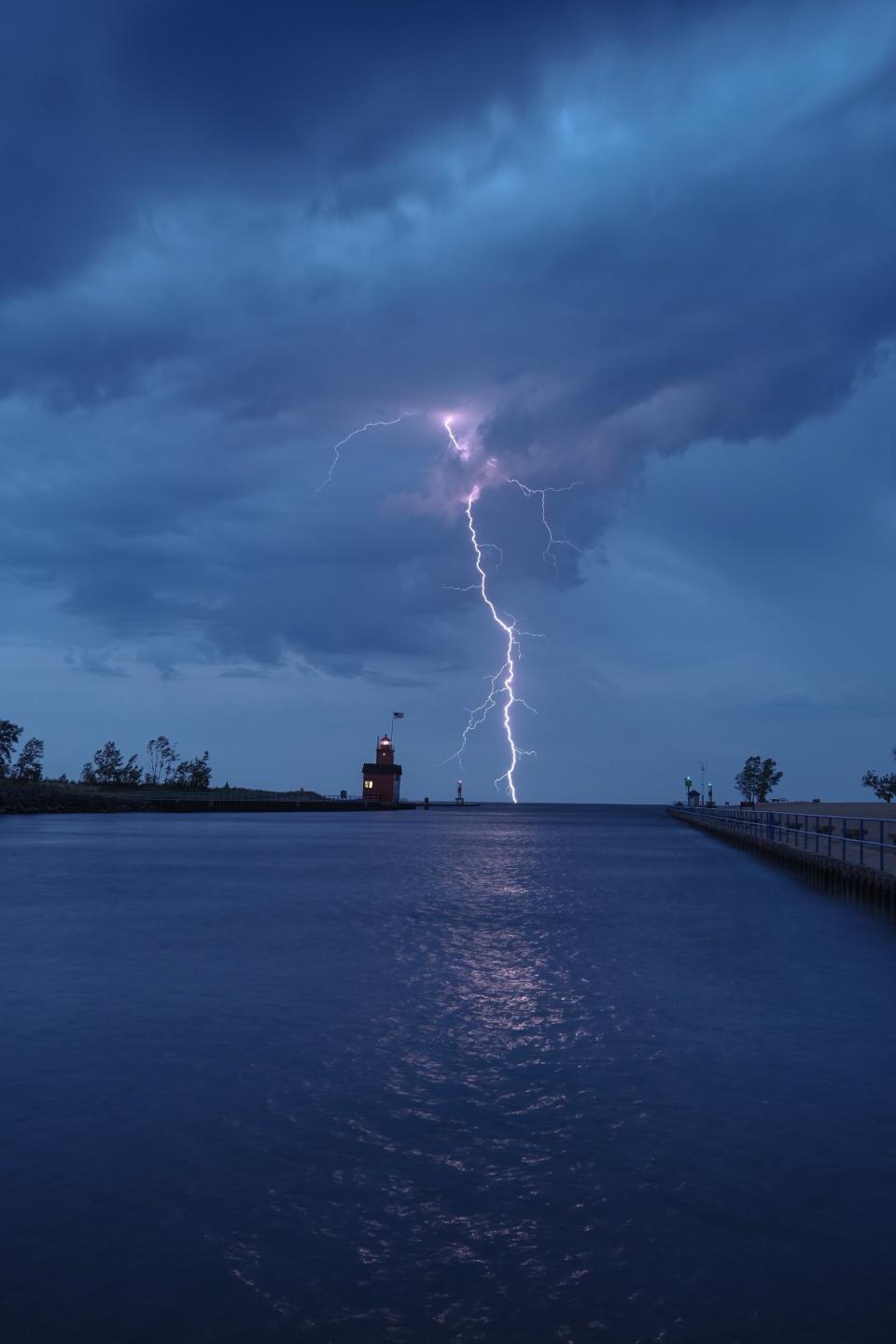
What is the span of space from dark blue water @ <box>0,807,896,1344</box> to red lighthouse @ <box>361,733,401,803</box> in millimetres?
141523

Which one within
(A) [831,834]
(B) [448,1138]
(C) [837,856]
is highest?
(A) [831,834]

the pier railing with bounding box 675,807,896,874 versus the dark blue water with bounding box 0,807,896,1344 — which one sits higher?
the pier railing with bounding box 675,807,896,874

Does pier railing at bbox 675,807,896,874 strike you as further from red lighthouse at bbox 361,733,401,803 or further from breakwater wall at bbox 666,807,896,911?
red lighthouse at bbox 361,733,401,803

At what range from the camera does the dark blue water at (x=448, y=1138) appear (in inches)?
247

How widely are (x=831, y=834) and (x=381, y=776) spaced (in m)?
132

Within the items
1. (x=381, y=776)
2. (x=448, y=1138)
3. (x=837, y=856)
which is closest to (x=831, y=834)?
(x=837, y=856)

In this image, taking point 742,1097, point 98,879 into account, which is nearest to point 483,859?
point 98,879

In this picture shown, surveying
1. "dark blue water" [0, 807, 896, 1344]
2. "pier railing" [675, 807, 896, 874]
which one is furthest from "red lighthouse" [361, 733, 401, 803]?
"dark blue water" [0, 807, 896, 1344]

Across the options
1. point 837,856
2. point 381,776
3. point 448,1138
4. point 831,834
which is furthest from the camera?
point 381,776

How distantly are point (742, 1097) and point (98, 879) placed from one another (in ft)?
107

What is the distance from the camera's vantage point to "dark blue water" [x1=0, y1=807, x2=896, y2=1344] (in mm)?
6262

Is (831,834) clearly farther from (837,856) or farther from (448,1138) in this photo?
(448,1138)

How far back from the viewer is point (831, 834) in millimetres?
36812

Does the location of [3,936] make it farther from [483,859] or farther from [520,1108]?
[483,859]
